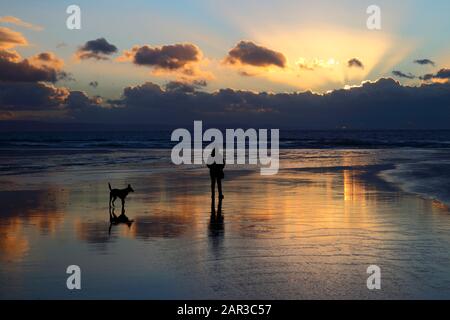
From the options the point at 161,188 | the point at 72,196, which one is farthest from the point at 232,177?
→ the point at 72,196

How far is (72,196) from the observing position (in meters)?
19.0

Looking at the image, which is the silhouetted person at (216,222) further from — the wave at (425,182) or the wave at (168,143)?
the wave at (168,143)

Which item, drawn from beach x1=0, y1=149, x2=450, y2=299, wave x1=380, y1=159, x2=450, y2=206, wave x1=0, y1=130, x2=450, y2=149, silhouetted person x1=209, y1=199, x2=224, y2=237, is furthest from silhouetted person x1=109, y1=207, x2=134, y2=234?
wave x1=0, y1=130, x2=450, y2=149

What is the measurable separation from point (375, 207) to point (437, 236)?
4.33 metres

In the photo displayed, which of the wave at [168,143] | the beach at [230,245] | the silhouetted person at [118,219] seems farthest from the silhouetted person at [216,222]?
the wave at [168,143]

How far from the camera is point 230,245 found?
10953 mm

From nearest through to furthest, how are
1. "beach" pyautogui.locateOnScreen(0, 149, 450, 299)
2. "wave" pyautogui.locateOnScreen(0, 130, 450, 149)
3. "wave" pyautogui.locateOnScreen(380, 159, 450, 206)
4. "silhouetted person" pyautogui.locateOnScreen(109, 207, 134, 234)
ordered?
Answer: "beach" pyautogui.locateOnScreen(0, 149, 450, 299), "silhouetted person" pyautogui.locateOnScreen(109, 207, 134, 234), "wave" pyautogui.locateOnScreen(380, 159, 450, 206), "wave" pyautogui.locateOnScreen(0, 130, 450, 149)

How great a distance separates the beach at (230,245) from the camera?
26.5 ft

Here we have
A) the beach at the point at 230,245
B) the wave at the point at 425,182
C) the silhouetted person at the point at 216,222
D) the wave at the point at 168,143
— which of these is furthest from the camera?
the wave at the point at 168,143

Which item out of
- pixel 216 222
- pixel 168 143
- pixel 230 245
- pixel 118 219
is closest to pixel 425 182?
pixel 216 222

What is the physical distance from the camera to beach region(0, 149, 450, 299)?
8.07 meters

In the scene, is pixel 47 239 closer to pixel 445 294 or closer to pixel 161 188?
pixel 445 294

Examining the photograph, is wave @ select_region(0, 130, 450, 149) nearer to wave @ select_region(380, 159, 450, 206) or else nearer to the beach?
wave @ select_region(380, 159, 450, 206)

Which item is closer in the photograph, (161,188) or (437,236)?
(437,236)
